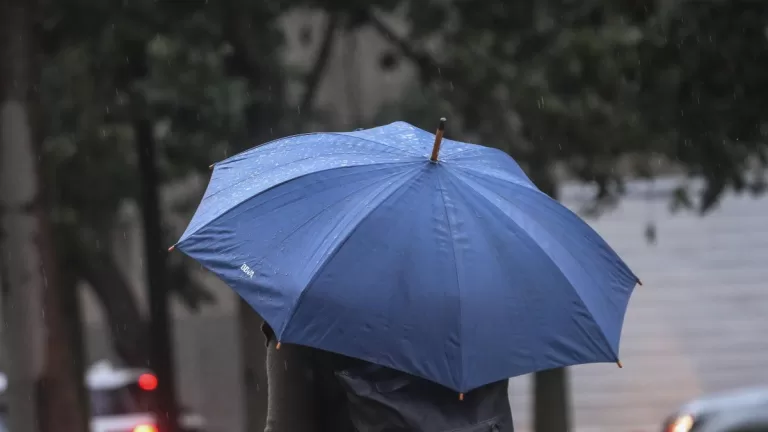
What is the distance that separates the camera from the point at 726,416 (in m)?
8.98

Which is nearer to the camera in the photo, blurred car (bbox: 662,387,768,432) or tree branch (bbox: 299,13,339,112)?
blurred car (bbox: 662,387,768,432)

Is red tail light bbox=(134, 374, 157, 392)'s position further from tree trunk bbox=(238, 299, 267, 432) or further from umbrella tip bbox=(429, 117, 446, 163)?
umbrella tip bbox=(429, 117, 446, 163)

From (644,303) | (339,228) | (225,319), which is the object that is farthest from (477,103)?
(225,319)

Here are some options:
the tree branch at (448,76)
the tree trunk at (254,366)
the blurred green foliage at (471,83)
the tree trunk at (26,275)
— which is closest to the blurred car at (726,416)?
the blurred green foliage at (471,83)

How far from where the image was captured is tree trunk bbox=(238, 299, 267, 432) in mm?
10125

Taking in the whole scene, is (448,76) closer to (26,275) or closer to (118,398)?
(118,398)

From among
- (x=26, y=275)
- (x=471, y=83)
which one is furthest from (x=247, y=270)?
(x=471, y=83)

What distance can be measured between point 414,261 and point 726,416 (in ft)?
22.3

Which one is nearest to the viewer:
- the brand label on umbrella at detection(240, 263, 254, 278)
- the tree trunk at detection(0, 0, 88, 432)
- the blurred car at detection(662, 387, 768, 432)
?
the brand label on umbrella at detection(240, 263, 254, 278)

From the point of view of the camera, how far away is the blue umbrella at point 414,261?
2.77 meters

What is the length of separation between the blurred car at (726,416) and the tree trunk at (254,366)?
346cm

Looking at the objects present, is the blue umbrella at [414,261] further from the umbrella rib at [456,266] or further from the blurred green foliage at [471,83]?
the blurred green foliage at [471,83]

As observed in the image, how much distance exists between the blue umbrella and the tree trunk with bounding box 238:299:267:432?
686 cm

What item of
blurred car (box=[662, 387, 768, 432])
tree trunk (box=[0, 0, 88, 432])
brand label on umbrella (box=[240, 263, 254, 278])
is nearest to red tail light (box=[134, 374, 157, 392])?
tree trunk (box=[0, 0, 88, 432])
